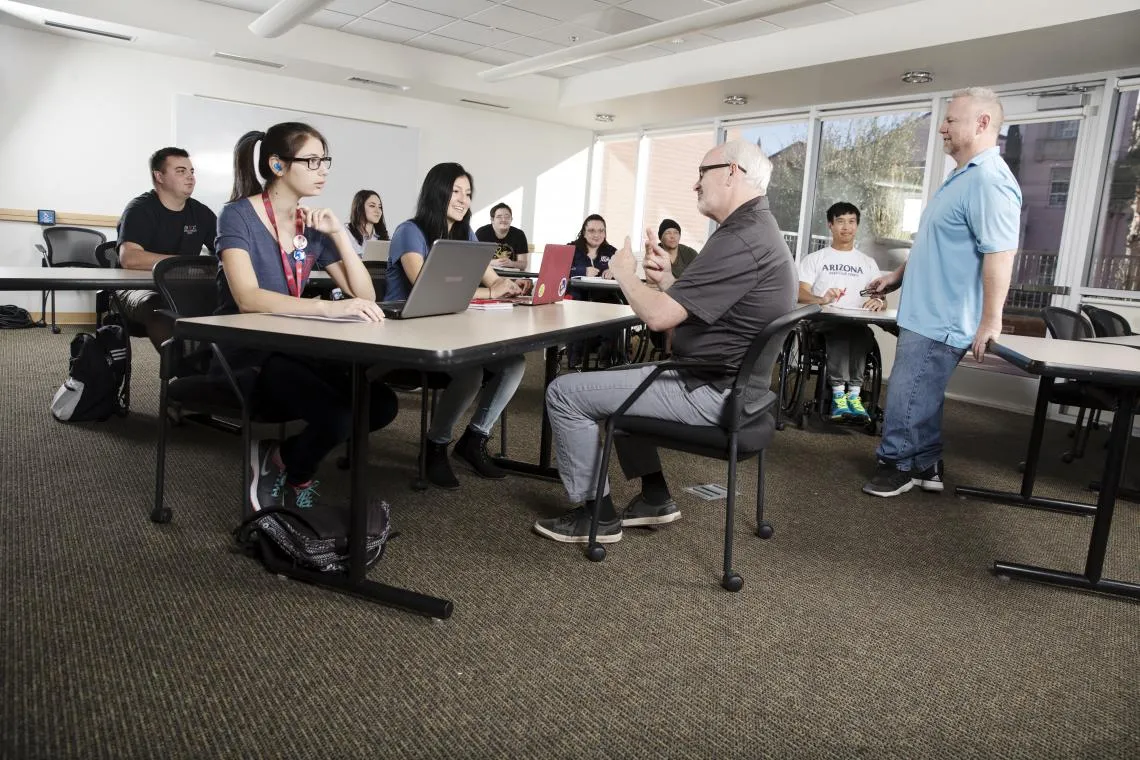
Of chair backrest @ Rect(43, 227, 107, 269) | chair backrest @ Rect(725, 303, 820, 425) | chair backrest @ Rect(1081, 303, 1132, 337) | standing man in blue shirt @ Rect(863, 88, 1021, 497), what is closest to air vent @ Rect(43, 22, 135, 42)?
chair backrest @ Rect(43, 227, 107, 269)

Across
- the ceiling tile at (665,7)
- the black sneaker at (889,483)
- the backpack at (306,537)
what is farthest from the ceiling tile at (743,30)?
the backpack at (306,537)

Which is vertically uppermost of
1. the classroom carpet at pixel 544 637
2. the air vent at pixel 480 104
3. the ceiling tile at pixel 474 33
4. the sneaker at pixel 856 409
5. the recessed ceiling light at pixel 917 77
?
the ceiling tile at pixel 474 33

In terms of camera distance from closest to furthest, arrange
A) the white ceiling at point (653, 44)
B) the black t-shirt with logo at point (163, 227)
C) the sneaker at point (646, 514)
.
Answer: the sneaker at point (646, 514) → the black t-shirt with logo at point (163, 227) → the white ceiling at point (653, 44)

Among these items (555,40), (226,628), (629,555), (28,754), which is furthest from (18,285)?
(555,40)

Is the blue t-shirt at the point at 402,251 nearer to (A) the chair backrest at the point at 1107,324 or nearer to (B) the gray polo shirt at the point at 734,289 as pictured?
(B) the gray polo shirt at the point at 734,289

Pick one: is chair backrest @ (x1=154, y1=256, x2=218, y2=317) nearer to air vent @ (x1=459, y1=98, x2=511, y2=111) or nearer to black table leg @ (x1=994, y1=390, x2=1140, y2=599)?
black table leg @ (x1=994, y1=390, x2=1140, y2=599)

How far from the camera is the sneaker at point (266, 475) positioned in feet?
7.56

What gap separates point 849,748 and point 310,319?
153 cm

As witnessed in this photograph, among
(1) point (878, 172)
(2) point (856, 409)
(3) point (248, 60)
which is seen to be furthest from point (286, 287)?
(1) point (878, 172)

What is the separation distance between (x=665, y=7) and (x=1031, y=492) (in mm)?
4043

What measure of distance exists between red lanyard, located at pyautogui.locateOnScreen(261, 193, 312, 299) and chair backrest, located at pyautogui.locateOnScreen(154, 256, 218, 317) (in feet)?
1.36

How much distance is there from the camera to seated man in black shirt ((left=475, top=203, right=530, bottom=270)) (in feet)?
22.8

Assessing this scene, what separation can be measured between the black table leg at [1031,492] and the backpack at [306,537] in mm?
2409

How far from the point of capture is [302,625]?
1.83 m
